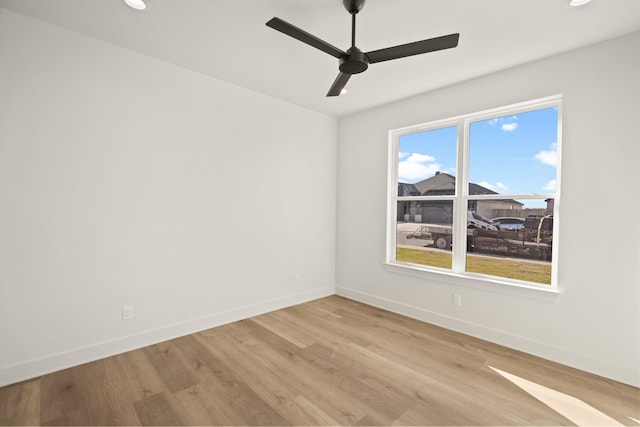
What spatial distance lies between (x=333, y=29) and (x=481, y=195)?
2.20 m

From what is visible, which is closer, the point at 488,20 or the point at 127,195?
the point at 488,20

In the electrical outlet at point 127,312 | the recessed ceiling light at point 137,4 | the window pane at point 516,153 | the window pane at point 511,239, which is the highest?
the recessed ceiling light at point 137,4

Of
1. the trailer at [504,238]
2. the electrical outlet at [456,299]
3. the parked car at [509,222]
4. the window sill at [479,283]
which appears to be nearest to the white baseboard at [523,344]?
the electrical outlet at [456,299]

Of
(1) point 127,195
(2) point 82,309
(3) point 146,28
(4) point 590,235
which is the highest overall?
(3) point 146,28

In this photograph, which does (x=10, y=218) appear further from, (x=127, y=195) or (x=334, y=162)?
(x=334, y=162)

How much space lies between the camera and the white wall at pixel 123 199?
7.16ft

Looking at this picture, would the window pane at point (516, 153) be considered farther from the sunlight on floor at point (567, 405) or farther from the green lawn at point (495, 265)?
the sunlight on floor at point (567, 405)

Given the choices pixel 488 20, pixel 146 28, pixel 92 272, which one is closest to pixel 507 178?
pixel 488 20

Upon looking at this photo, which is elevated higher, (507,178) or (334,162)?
(334,162)

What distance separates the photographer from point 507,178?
2.98 meters

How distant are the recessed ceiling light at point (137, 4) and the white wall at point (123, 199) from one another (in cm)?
71

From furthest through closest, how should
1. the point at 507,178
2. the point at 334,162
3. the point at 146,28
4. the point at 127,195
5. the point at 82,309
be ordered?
the point at 334,162 < the point at 507,178 < the point at 127,195 < the point at 82,309 < the point at 146,28

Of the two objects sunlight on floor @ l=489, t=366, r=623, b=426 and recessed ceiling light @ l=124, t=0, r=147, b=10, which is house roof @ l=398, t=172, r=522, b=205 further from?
recessed ceiling light @ l=124, t=0, r=147, b=10

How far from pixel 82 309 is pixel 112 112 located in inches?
65.9
